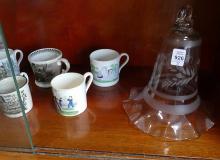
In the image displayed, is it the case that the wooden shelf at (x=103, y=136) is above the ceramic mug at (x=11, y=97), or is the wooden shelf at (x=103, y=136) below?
below

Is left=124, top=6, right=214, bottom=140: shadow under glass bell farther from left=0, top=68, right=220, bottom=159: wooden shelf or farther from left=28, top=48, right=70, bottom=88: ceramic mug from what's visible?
left=28, top=48, right=70, bottom=88: ceramic mug

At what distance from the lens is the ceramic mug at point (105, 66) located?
2.23 ft

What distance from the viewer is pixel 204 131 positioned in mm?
576

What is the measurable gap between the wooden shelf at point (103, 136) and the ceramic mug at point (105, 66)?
1.2 inches

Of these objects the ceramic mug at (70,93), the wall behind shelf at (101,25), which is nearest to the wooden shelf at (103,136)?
the ceramic mug at (70,93)

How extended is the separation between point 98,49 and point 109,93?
0.14 metres

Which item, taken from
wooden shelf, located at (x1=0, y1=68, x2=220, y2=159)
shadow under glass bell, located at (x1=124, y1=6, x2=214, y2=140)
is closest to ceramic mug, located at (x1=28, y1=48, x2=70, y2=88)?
Result: wooden shelf, located at (x1=0, y1=68, x2=220, y2=159)

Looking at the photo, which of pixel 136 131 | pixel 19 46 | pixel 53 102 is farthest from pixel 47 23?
pixel 136 131

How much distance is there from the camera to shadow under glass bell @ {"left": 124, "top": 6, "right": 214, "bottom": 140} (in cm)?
58

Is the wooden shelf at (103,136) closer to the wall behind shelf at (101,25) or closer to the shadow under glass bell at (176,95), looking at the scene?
the shadow under glass bell at (176,95)

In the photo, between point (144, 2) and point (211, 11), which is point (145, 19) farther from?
point (211, 11)

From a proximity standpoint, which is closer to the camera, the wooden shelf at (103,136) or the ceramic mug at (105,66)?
the wooden shelf at (103,136)

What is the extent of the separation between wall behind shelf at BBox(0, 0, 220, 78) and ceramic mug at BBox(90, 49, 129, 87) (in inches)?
1.7

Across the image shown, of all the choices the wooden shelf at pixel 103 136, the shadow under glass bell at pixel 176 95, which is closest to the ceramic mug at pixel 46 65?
the wooden shelf at pixel 103 136
